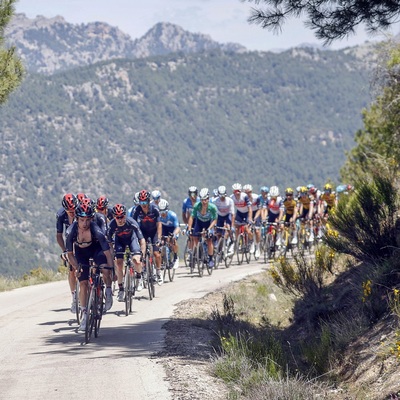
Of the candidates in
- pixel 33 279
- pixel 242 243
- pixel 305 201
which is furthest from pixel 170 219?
pixel 305 201

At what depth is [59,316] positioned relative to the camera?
578 inches

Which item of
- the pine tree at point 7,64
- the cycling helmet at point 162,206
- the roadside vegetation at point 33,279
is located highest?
the pine tree at point 7,64

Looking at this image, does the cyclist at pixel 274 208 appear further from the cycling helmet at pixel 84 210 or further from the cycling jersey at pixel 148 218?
the cycling helmet at pixel 84 210

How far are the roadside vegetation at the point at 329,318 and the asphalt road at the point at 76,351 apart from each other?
0.89m

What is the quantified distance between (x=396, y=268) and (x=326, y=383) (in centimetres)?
301

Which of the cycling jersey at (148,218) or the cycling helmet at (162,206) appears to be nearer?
the cycling jersey at (148,218)

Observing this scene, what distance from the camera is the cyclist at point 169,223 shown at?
762 inches

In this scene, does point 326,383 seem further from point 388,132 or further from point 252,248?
point 388,132

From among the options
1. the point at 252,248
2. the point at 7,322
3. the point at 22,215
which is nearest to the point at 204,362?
the point at 7,322

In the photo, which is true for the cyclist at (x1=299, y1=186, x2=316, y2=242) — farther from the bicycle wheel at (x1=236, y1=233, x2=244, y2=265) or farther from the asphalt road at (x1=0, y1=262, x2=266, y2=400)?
the asphalt road at (x1=0, y1=262, x2=266, y2=400)

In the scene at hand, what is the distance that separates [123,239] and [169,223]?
17.7 ft

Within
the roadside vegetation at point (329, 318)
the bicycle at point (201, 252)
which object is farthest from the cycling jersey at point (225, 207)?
the roadside vegetation at point (329, 318)

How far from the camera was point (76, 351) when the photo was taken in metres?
11.0

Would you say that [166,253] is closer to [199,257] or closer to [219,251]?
[199,257]
